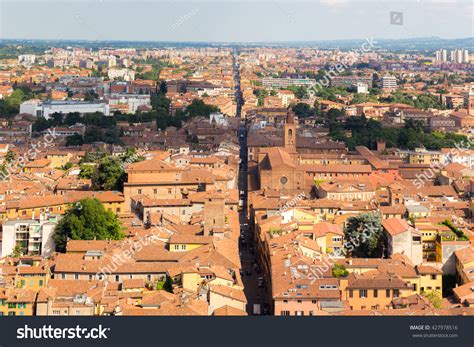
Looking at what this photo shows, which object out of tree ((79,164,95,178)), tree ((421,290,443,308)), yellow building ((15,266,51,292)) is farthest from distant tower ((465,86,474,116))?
yellow building ((15,266,51,292))

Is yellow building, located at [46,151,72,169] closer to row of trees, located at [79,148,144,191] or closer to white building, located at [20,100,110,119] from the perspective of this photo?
row of trees, located at [79,148,144,191]

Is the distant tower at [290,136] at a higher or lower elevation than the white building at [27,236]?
higher

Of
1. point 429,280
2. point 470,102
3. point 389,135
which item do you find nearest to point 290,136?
point 389,135

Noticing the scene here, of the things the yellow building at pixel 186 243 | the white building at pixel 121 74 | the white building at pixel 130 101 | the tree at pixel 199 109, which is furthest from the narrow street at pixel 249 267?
the white building at pixel 121 74

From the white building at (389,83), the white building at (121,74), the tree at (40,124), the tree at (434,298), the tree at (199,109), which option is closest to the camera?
the tree at (434,298)

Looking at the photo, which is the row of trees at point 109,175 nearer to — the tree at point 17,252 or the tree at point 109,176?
the tree at point 109,176
